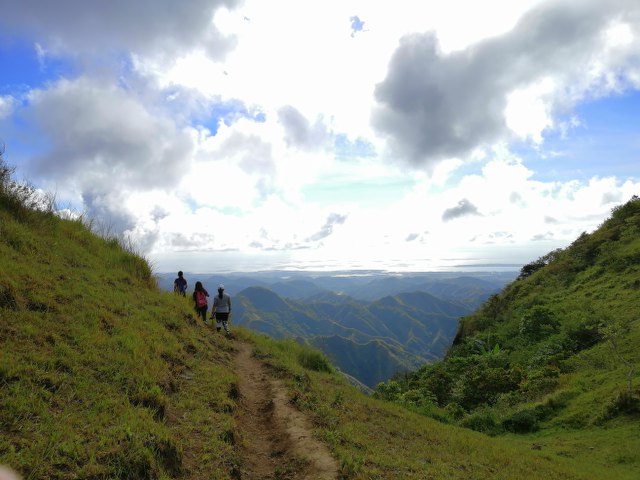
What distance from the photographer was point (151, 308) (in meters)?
12.9

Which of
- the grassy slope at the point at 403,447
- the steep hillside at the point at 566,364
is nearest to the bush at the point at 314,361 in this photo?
the steep hillside at the point at 566,364

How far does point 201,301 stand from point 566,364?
1774 cm

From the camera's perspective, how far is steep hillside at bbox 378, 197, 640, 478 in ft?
39.2

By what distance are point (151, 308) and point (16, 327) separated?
18.5ft

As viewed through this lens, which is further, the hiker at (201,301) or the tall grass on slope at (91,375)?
the hiker at (201,301)

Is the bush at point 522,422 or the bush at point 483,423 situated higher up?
the bush at point 522,422

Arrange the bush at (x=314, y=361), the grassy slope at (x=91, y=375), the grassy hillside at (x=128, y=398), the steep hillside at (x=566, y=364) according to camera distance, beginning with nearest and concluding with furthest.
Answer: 1. the grassy slope at (x=91, y=375)
2. the grassy hillside at (x=128, y=398)
3. the steep hillside at (x=566, y=364)
4. the bush at (x=314, y=361)

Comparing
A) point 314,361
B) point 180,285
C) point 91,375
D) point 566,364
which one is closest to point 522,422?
point 566,364

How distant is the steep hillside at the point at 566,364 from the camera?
1195cm

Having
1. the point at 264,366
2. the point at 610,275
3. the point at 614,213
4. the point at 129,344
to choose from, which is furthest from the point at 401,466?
the point at 614,213

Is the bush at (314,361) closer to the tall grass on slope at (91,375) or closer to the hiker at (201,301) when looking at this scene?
the hiker at (201,301)

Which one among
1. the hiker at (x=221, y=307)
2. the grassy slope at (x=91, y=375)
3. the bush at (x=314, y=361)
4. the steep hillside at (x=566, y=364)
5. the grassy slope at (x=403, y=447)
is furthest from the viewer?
the bush at (x=314, y=361)

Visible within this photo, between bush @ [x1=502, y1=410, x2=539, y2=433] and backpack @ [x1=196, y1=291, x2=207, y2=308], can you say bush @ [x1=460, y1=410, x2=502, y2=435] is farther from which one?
backpack @ [x1=196, y1=291, x2=207, y2=308]

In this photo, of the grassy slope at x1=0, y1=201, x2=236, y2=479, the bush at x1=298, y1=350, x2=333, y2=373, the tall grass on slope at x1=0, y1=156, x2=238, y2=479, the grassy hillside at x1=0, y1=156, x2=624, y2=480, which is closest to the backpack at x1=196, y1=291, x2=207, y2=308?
the grassy hillside at x1=0, y1=156, x2=624, y2=480
